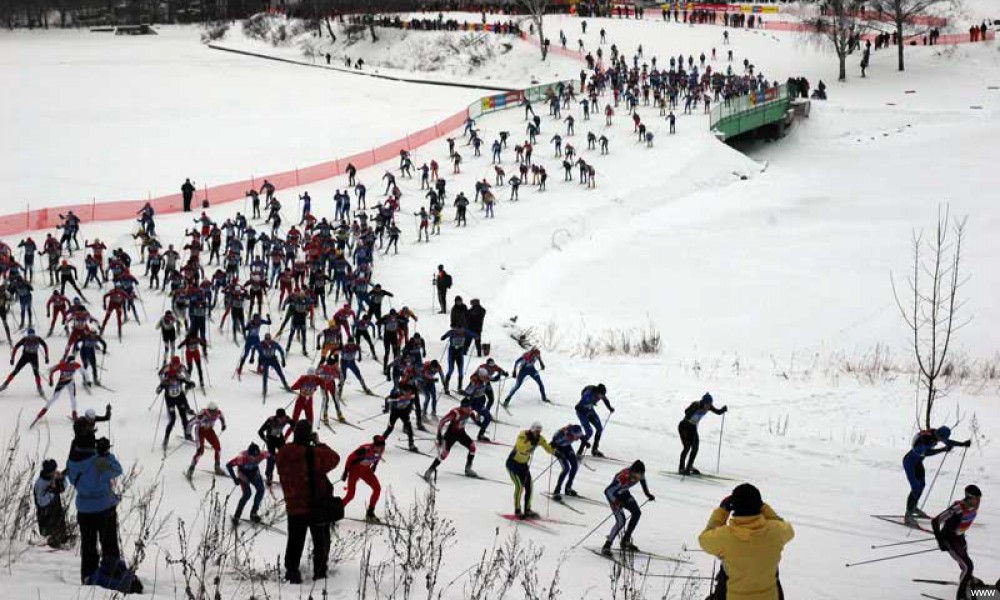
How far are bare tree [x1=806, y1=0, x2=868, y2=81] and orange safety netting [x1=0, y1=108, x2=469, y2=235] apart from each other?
21488 mm

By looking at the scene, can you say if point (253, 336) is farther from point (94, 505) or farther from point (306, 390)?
point (94, 505)

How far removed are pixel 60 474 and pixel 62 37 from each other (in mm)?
110327

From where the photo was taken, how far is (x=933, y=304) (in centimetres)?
1747

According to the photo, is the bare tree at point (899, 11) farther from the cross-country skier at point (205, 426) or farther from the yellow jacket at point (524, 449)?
the cross-country skier at point (205, 426)

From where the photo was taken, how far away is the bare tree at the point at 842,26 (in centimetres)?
5344

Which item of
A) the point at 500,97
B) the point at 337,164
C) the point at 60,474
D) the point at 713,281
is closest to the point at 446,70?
the point at 500,97

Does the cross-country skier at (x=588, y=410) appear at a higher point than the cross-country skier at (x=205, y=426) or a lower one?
lower

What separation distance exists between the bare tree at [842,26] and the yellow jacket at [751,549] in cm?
5177

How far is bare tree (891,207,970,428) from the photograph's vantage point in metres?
18.8

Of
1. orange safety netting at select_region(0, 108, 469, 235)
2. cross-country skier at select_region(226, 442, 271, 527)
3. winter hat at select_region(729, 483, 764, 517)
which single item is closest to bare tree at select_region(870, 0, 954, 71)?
orange safety netting at select_region(0, 108, 469, 235)

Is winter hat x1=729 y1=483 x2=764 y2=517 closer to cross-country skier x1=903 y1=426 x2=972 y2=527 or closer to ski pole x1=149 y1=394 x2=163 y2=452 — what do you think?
cross-country skier x1=903 y1=426 x2=972 y2=527

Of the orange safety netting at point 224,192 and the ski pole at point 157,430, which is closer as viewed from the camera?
the ski pole at point 157,430

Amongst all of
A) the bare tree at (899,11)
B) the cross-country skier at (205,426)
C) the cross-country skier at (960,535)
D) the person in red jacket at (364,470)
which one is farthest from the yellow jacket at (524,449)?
the bare tree at (899,11)

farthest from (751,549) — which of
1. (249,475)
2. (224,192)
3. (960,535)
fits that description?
(224,192)
